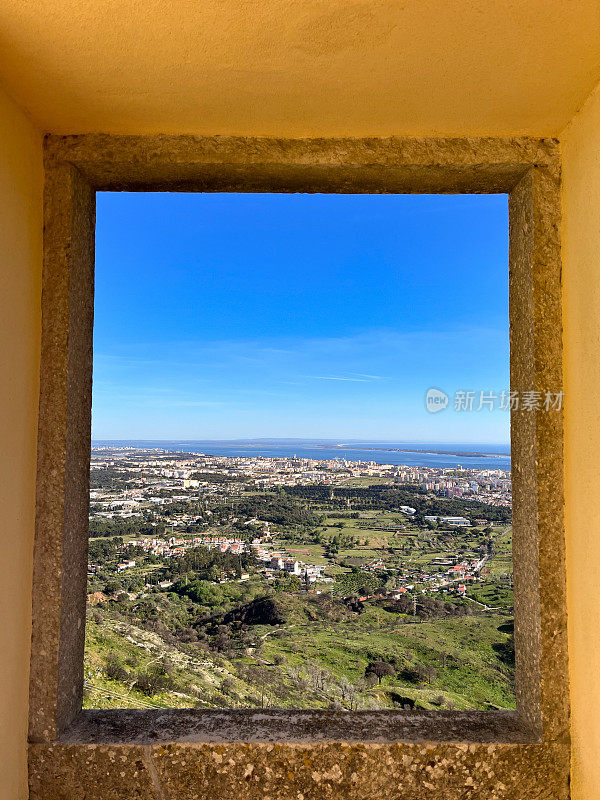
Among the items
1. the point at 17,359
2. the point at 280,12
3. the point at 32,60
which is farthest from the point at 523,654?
the point at 32,60

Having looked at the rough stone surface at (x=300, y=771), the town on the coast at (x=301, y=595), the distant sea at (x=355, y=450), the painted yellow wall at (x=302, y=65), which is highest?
the painted yellow wall at (x=302, y=65)

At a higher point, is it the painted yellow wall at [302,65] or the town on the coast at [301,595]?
the painted yellow wall at [302,65]

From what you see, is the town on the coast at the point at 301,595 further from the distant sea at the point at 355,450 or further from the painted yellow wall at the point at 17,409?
the painted yellow wall at the point at 17,409

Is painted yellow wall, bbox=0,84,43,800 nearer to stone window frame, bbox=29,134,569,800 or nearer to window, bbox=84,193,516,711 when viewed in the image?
stone window frame, bbox=29,134,569,800

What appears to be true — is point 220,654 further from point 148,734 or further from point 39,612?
point 39,612

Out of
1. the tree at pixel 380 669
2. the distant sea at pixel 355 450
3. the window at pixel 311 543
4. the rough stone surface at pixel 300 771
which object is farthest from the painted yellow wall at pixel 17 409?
the tree at pixel 380 669

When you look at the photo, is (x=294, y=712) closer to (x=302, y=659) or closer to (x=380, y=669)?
(x=302, y=659)
